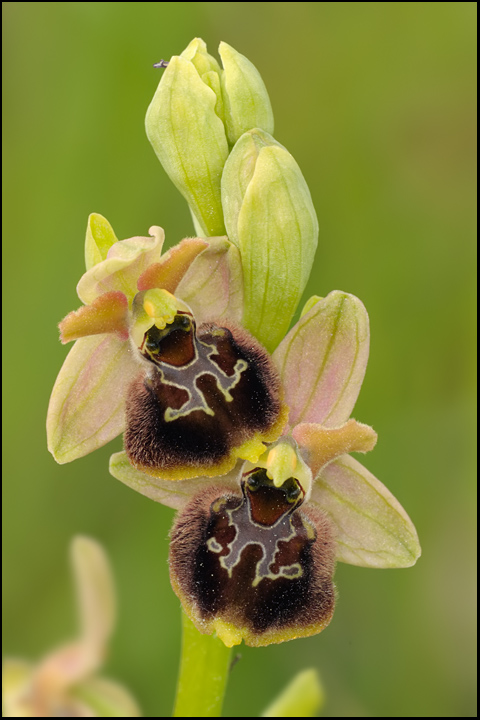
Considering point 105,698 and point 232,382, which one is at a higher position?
point 232,382

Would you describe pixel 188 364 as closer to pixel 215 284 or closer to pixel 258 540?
pixel 215 284

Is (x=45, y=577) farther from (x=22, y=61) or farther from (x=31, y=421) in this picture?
(x=22, y=61)

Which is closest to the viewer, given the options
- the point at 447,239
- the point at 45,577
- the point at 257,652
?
the point at 257,652

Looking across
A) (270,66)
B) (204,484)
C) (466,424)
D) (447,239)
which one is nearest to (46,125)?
(270,66)

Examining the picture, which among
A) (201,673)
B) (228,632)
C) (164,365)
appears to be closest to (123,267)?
(164,365)

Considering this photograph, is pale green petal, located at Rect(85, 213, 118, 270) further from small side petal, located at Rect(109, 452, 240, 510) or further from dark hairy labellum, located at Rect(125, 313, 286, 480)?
small side petal, located at Rect(109, 452, 240, 510)

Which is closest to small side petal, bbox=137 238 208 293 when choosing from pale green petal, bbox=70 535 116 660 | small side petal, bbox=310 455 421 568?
small side petal, bbox=310 455 421 568
